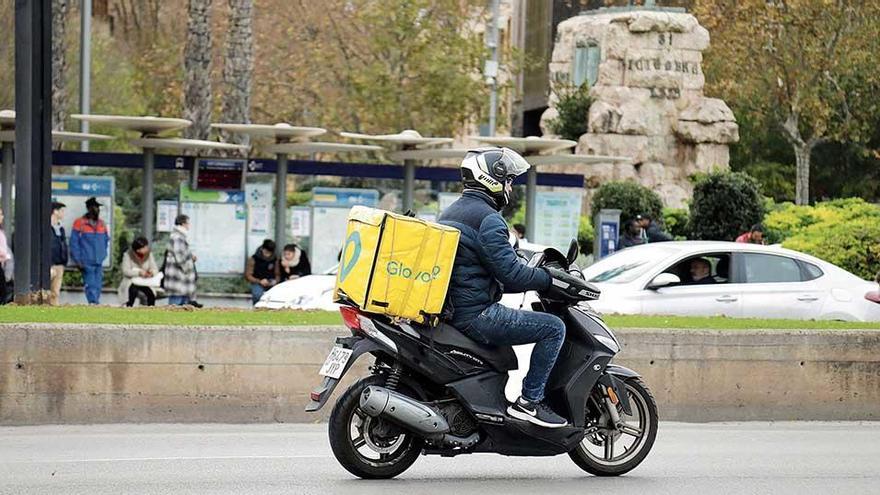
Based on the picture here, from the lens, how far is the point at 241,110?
28.7 m

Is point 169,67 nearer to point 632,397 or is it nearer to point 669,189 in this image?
point 669,189

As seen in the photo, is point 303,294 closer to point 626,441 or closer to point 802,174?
point 626,441

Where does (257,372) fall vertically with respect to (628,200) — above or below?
below

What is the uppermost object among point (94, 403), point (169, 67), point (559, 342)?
point (169, 67)

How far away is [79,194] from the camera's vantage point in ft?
78.7

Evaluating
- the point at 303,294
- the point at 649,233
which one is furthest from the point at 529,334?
the point at 649,233

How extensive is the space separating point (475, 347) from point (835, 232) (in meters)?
19.6

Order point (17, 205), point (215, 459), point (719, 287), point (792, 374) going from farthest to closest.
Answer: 1. point (719, 287)
2. point (17, 205)
3. point (792, 374)
4. point (215, 459)

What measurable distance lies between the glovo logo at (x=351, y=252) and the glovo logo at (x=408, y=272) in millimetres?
206

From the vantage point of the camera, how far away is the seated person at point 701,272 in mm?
17656

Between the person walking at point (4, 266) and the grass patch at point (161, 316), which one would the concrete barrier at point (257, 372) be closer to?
the grass patch at point (161, 316)

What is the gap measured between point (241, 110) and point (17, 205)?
12819 millimetres

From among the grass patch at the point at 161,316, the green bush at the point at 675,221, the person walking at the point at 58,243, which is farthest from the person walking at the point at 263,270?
the green bush at the point at 675,221

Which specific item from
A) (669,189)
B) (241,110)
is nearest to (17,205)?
(241,110)
